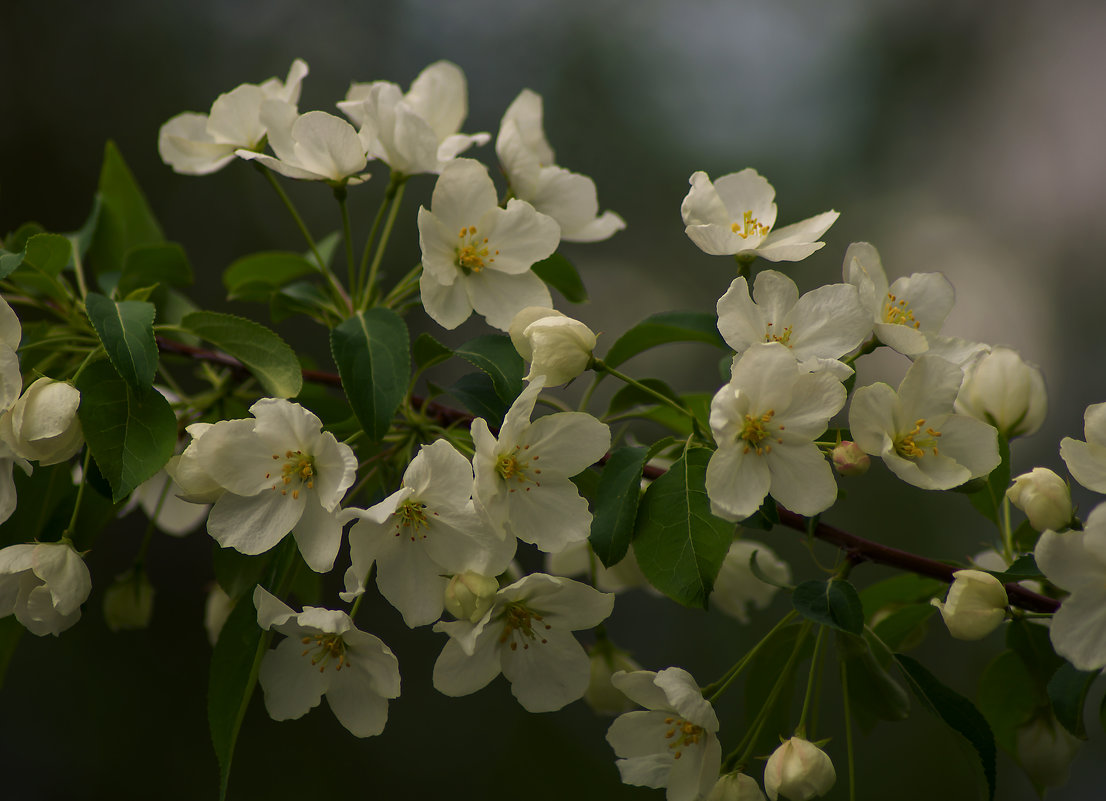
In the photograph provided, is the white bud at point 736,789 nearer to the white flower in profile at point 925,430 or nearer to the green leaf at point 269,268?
the white flower in profile at point 925,430

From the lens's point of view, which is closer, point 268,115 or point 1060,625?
point 1060,625

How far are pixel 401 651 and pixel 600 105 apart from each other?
3861 mm

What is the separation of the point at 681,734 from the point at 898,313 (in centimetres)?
58

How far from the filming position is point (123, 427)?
3.32ft

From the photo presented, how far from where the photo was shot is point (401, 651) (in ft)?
15.0

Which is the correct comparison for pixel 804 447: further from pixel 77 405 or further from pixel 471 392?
pixel 77 405

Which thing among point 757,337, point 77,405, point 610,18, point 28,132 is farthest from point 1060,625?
point 610,18

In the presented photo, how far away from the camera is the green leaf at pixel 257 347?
1.10 m

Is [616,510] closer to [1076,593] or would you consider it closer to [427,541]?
[427,541]

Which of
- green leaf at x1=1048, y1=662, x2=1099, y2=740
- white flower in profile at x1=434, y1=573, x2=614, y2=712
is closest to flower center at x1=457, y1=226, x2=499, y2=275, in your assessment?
white flower in profile at x1=434, y1=573, x2=614, y2=712

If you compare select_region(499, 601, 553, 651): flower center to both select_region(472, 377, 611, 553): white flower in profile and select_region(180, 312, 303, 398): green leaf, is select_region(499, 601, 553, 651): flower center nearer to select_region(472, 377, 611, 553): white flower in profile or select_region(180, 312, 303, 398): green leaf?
select_region(472, 377, 611, 553): white flower in profile

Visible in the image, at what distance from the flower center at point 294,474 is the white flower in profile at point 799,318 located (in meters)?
0.49

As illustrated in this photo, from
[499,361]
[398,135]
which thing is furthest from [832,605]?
[398,135]

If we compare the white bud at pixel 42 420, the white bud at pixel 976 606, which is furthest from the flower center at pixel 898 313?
the white bud at pixel 42 420
